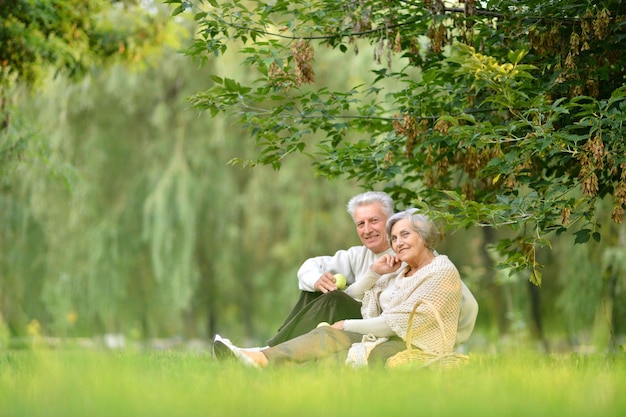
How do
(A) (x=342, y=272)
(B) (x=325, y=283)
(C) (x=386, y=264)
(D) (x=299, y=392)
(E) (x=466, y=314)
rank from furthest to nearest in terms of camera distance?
(A) (x=342, y=272) → (B) (x=325, y=283) → (C) (x=386, y=264) → (E) (x=466, y=314) → (D) (x=299, y=392)

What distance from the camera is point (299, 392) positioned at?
337 cm

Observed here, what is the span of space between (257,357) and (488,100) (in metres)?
1.83

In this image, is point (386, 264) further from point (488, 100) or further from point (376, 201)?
point (488, 100)

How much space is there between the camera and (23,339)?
3.92 m

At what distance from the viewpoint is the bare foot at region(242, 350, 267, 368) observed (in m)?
4.91

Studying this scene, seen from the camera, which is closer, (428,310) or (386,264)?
(428,310)

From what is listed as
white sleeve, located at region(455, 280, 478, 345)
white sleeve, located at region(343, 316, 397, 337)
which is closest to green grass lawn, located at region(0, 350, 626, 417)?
white sleeve, located at region(343, 316, 397, 337)

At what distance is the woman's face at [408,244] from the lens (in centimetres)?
512

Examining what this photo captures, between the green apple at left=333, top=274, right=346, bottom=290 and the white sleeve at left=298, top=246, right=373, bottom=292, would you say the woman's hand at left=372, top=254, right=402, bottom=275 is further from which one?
the white sleeve at left=298, top=246, right=373, bottom=292

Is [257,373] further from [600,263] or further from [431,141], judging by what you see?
[600,263]

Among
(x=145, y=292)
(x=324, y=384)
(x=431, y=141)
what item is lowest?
(x=145, y=292)

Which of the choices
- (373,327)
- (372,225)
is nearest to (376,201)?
(372,225)

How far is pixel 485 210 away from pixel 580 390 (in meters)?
1.62

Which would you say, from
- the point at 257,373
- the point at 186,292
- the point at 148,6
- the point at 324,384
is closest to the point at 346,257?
the point at 257,373
